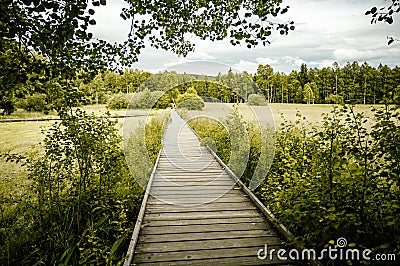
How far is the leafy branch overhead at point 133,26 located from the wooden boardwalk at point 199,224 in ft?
7.02

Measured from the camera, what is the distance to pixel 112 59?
304 cm

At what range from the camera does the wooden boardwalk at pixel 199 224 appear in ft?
9.98

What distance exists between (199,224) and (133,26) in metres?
2.69

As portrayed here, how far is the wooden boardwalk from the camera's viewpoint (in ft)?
9.98

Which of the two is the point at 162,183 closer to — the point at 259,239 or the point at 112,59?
the point at 259,239

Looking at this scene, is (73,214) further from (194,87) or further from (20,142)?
(20,142)

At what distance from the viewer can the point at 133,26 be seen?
10.8 feet

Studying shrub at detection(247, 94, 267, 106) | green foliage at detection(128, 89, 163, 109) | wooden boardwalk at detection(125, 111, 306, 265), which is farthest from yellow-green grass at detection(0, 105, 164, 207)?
shrub at detection(247, 94, 267, 106)

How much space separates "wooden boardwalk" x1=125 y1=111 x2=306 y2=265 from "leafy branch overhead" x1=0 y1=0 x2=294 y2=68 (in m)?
2.14

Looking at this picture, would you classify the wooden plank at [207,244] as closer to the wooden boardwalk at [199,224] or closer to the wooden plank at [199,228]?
the wooden boardwalk at [199,224]

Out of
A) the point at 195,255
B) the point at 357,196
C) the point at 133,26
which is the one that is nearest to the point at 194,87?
the point at 133,26

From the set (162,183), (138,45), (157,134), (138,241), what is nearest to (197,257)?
(138,241)

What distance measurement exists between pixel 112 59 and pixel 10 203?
401 cm

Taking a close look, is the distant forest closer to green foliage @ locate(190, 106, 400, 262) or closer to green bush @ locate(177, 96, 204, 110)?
green bush @ locate(177, 96, 204, 110)
